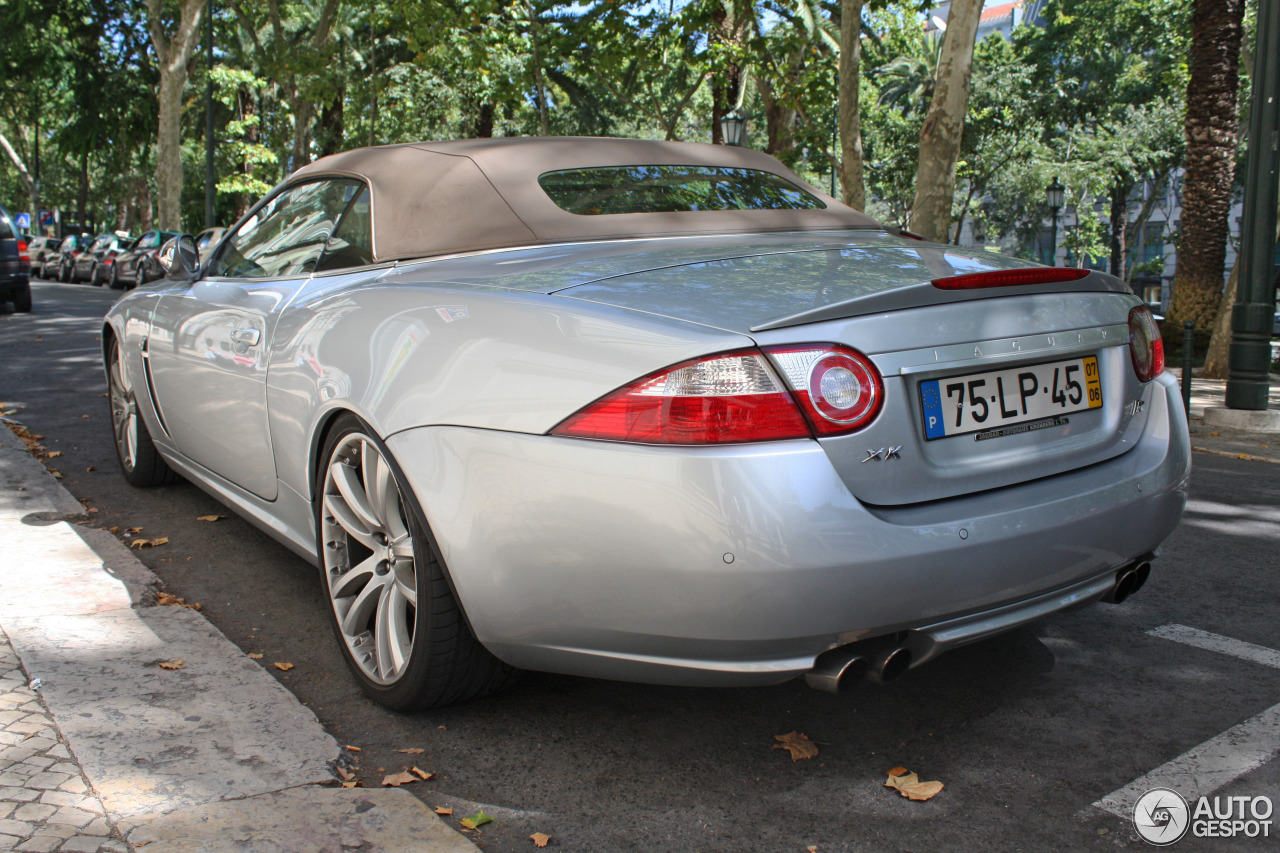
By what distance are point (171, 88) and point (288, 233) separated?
27.2 metres

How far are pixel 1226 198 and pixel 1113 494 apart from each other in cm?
1261

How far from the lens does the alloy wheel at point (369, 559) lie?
9.37ft

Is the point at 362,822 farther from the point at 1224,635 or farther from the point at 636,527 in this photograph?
the point at 1224,635

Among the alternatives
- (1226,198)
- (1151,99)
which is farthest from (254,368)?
(1151,99)

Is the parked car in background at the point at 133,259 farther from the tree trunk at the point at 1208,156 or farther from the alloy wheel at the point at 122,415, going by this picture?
the alloy wheel at the point at 122,415

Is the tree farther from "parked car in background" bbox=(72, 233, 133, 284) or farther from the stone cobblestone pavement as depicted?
"parked car in background" bbox=(72, 233, 133, 284)

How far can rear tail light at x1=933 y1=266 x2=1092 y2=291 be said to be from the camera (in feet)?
8.24

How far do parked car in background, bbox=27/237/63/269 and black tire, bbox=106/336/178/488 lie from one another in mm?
35662

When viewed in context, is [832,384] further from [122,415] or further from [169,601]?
[122,415]

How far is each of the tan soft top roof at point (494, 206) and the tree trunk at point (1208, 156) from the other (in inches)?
447

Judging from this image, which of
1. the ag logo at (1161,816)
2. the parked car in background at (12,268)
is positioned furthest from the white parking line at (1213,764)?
the parked car in background at (12,268)

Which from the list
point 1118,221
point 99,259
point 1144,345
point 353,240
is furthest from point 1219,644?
point 1118,221

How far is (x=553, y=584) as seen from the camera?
93.5 inches

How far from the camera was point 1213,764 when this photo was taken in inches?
103
